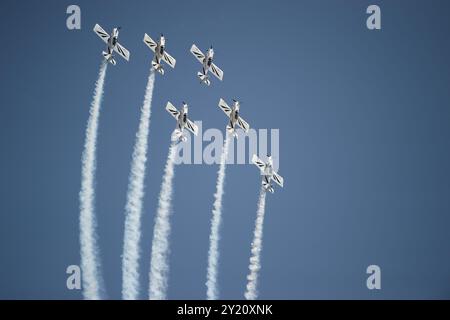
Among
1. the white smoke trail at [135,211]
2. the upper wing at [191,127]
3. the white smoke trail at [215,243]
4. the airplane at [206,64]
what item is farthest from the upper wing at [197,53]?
the white smoke trail at [215,243]

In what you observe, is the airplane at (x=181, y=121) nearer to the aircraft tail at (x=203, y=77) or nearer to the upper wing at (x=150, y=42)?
the aircraft tail at (x=203, y=77)

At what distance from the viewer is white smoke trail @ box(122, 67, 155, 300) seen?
161ft

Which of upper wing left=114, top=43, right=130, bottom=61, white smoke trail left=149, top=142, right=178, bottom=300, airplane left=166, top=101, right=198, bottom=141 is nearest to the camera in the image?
white smoke trail left=149, top=142, right=178, bottom=300

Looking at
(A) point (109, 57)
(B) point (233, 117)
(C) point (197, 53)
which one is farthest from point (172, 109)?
(A) point (109, 57)

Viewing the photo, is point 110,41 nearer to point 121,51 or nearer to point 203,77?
point 121,51

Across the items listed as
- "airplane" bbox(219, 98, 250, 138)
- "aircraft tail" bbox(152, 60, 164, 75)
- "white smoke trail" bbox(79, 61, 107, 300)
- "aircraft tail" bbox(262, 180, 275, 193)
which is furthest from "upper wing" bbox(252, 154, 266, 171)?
"white smoke trail" bbox(79, 61, 107, 300)

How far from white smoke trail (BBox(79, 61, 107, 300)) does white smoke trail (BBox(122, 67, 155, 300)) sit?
52.3 inches

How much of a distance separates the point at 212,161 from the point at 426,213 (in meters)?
13.7

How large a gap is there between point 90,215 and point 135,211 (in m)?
2.16

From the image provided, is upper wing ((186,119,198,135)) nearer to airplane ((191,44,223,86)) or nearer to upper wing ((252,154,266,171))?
airplane ((191,44,223,86))

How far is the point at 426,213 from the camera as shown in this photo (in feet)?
199

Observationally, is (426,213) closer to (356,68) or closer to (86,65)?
(356,68)

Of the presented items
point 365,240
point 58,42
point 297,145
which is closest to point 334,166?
point 297,145

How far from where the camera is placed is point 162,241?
49312 millimetres
